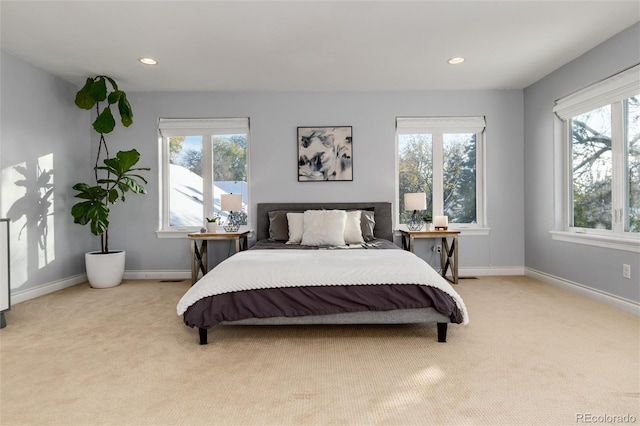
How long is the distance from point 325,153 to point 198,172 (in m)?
1.85

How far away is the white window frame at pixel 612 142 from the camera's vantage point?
3.15 m

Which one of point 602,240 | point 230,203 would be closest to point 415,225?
point 602,240

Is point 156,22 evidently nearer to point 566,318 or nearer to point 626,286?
point 566,318

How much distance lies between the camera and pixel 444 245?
15.1ft

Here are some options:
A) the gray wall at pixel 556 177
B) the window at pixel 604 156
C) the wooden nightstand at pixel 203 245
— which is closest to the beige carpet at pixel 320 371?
the gray wall at pixel 556 177

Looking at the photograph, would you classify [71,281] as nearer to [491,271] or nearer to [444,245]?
[444,245]

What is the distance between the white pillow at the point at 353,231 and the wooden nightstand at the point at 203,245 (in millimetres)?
1283

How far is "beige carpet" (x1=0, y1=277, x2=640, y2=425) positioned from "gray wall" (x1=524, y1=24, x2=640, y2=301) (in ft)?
1.42

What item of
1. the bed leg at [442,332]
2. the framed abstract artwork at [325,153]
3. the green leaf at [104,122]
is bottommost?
the bed leg at [442,332]

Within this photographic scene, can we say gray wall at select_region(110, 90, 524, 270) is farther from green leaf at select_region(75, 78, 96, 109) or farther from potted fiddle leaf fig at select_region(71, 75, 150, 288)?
green leaf at select_region(75, 78, 96, 109)

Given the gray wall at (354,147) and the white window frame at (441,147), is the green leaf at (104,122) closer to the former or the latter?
the gray wall at (354,147)

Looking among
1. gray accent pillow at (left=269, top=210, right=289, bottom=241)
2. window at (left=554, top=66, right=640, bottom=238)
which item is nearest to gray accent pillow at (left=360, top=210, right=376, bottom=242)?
gray accent pillow at (left=269, top=210, right=289, bottom=241)

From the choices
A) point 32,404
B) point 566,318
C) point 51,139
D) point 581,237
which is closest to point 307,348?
point 32,404

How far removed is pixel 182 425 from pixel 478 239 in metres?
4.37
